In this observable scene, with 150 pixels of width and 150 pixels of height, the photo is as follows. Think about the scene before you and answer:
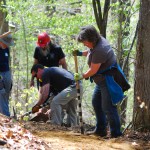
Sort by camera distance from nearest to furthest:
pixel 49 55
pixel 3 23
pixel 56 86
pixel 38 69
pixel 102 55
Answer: pixel 102 55 < pixel 38 69 < pixel 56 86 < pixel 49 55 < pixel 3 23

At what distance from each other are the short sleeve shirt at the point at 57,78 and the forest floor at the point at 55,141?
1.01 meters

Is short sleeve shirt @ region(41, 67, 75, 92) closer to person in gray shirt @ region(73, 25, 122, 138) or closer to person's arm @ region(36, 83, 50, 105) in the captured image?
person's arm @ region(36, 83, 50, 105)

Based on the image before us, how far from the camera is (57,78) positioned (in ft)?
22.6

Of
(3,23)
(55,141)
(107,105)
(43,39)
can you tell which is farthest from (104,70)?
(3,23)

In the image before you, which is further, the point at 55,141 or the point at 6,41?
the point at 6,41

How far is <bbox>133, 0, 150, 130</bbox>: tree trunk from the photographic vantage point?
5.63 m

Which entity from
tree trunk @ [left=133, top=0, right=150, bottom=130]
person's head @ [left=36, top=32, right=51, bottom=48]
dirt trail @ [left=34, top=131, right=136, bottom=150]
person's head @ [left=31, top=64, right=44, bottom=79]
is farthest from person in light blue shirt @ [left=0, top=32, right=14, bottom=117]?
tree trunk @ [left=133, top=0, right=150, bottom=130]

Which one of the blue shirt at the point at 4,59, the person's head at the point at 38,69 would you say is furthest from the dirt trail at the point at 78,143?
the blue shirt at the point at 4,59

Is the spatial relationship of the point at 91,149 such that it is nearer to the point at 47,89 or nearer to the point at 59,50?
the point at 47,89

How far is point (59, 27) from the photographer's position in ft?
42.4

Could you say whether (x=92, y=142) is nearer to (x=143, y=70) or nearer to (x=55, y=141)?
(x=55, y=141)

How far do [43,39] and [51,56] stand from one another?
567mm

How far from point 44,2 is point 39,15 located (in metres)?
0.70

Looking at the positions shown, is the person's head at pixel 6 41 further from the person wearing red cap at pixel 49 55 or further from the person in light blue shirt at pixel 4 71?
the person wearing red cap at pixel 49 55
